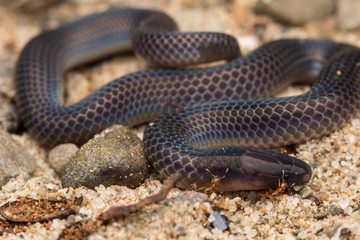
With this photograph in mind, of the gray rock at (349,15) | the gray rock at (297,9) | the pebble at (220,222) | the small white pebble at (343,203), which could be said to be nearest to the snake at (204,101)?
the pebble at (220,222)

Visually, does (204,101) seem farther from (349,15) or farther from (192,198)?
(349,15)

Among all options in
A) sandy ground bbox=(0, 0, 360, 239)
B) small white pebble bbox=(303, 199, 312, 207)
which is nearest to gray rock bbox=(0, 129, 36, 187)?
sandy ground bbox=(0, 0, 360, 239)

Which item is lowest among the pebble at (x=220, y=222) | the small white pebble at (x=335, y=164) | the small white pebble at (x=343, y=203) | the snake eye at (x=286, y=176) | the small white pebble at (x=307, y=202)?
the pebble at (x=220, y=222)

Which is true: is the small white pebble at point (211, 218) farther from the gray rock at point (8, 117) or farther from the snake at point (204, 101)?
the gray rock at point (8, 117)

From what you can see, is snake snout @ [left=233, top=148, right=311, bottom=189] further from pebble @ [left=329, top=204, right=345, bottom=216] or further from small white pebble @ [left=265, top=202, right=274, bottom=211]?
pebble @ [left=329, top=204, right=345, bottom=216]

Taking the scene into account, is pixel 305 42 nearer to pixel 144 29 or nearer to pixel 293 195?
pixel 144 29

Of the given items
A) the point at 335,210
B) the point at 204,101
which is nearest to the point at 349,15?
the point at 204,101

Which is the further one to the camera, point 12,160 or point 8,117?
point 8,117
